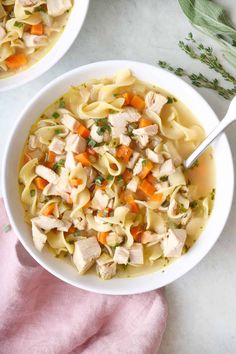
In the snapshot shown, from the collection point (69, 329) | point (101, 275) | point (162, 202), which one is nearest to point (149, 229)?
point (162, 202)

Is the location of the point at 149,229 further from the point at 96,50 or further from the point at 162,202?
the point at 96,50

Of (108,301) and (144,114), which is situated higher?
(144,114)

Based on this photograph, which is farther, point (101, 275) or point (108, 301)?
point (108, 301)

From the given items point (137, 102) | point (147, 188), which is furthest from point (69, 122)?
point (147, 188)

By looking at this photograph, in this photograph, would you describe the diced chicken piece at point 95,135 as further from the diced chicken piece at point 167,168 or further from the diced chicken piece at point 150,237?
the diced chicken piece at point 150,237

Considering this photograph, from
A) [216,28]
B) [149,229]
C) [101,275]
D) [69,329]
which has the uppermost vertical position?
[216,28]

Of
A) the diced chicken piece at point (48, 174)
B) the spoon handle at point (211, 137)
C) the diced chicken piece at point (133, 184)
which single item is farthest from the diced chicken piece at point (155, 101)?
the diced chicken piece at point (48, 174)

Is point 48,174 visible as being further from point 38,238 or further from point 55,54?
point 55,54
